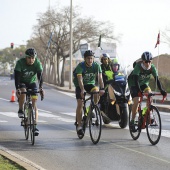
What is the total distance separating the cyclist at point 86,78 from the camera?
1146 centimetres

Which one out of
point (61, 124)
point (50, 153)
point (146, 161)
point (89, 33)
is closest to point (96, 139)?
point (50, 153)

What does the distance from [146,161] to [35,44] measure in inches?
3328

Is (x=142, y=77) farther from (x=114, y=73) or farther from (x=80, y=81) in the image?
(x=114, y=73)

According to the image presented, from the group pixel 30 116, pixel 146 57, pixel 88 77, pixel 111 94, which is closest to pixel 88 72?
pixel 88 77

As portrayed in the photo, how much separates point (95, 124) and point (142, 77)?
4.21 feet

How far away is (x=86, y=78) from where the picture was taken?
38.9 ft

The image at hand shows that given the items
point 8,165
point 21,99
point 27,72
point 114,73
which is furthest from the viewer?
point 114,73

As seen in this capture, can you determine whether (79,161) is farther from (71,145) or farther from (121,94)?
(121,94)

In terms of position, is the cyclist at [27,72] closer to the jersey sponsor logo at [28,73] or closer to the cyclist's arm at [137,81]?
the jersey sponsor logo at [28,73]

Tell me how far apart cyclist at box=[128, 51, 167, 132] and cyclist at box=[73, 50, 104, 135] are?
2.14ft

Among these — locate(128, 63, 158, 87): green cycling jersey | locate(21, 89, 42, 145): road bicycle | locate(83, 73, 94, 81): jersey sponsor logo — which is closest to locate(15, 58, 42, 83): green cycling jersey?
locate(21, 89, 42, 145): road bicycle

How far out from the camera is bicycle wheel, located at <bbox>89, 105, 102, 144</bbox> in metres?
11.1

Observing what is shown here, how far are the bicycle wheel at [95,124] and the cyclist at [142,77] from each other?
34.3 inches

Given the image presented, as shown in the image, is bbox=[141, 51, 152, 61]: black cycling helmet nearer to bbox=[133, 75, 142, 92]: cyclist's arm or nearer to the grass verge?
bbox=[133, 75, 142, 92]: cyclist's arm
